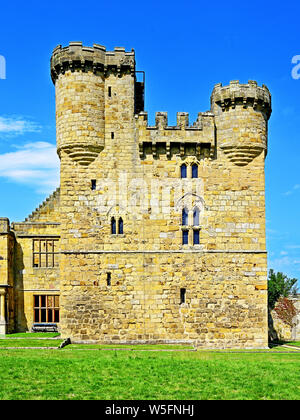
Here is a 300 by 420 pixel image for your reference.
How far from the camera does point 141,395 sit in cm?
1535

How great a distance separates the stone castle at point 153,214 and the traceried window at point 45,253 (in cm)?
202

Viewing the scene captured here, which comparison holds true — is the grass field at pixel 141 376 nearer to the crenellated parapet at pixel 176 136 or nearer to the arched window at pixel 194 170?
the arched window at pixel 194 170

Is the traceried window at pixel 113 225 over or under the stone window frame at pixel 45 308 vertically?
over

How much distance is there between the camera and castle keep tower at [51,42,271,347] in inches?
1109

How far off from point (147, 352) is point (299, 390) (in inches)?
353

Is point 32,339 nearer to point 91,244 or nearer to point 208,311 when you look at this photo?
point 91,244

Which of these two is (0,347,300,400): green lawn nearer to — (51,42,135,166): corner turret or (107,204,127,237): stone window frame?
(107,204,127,237): stone window frame

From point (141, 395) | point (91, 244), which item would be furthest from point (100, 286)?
point (141, 395)

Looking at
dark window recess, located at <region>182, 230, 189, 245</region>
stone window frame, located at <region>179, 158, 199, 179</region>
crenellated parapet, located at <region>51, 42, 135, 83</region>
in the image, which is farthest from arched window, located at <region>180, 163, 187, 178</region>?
crenellated parapet, located at <region>51, 42, 135, 83</region>

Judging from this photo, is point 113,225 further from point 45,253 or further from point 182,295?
point 45,253

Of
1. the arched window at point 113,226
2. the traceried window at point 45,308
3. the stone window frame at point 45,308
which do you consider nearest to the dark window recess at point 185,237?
the arched window at point 113,226

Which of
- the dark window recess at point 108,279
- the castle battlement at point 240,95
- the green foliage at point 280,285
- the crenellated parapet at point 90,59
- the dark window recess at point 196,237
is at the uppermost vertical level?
the crenellated parapet at point 90,59

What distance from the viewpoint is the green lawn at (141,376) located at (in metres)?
15.6
